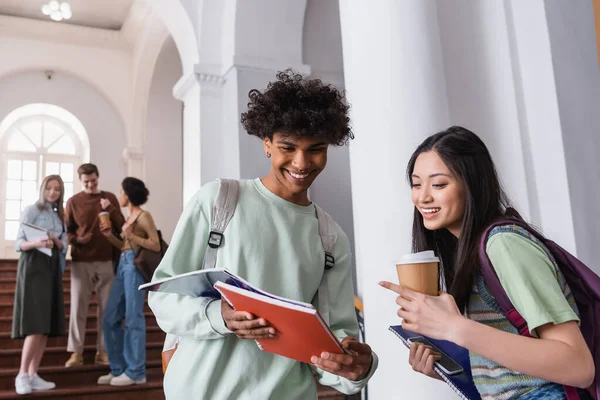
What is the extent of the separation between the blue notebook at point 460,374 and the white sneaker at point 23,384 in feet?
13.7

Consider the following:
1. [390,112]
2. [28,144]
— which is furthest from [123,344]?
[28,144]

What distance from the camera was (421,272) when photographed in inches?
52.6

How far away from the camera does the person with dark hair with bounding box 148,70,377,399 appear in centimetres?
162

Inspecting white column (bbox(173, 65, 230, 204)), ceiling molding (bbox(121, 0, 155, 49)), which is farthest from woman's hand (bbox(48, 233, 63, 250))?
ceiling molding (bbox(121, 0, 155, 49))

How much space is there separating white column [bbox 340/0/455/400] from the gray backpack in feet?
3.70

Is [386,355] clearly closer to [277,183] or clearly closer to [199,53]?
[277,183]

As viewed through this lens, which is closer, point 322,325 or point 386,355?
point 322,325

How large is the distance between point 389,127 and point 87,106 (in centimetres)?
1036

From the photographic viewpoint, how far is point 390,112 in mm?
2947

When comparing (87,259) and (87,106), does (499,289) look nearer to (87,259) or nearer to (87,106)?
(87,259)

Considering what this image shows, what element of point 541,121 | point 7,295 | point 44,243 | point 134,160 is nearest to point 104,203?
point 44,243

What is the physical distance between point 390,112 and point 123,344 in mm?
3377

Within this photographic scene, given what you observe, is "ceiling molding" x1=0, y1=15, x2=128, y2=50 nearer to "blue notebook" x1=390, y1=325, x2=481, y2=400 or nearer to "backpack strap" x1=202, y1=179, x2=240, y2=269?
"backpack strap" x1=202, y1=179, x2=240, y2=269

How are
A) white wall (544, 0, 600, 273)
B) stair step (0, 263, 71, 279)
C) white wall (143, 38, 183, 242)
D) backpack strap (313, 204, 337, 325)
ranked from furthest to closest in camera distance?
1. white wall (143, 38, 183, 242)
2. stair step (0, 263, 71, 279)
3. white wall (544, 0, 600, 273)
4. backpack strap (313, 204, 337, 325)
